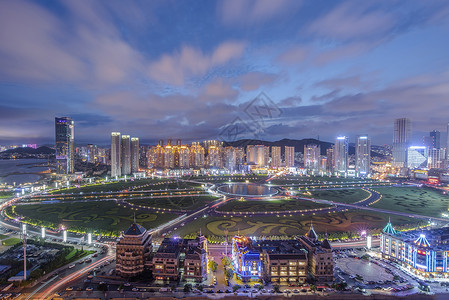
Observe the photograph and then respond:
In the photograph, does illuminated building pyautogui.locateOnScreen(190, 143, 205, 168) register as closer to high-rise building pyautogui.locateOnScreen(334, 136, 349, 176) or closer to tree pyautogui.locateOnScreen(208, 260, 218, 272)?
high-rise building pyautogui.locateOnScreen(334, 136, 349, 176)

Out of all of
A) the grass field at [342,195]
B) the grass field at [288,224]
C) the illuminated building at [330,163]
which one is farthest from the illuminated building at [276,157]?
the grass field at [288,224]

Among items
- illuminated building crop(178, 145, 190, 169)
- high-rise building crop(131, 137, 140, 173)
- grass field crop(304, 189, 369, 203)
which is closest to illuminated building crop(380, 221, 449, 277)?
grass field crop(304, 189, 369, 203)

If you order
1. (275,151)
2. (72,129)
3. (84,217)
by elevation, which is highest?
(72,129)

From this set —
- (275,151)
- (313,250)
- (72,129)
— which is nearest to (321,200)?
(313,250)

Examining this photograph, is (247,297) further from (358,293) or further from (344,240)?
(344,240)

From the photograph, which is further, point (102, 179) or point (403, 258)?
point (102, 179)

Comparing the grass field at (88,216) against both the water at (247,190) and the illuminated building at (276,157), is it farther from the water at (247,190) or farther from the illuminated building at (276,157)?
the illuminated building at (276,157)
